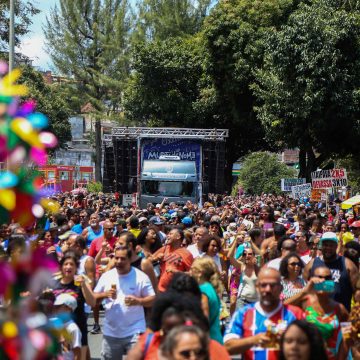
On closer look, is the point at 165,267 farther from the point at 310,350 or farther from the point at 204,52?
the point at 204,52

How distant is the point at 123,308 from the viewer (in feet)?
23.1

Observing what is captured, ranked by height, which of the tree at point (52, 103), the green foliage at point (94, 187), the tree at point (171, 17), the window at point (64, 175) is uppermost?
the tree at point (171, 17)

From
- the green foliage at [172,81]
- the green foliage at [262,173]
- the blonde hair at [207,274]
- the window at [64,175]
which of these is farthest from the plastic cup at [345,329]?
the green foliage at [262,173]

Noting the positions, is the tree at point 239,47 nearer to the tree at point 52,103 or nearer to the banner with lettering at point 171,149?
the banner with lettering at point 171,149

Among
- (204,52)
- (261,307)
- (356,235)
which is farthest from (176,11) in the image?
(261,307)

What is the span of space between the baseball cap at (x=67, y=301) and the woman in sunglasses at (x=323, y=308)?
198 cm

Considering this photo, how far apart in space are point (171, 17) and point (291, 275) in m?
46.5

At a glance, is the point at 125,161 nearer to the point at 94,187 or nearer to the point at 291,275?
the point at 94,187

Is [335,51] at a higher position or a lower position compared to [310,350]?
higher

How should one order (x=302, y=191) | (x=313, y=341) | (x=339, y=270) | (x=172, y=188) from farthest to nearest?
(x=172, y=188)
(x=302, y=191)
(x=339, y=270)
(x=313, y=341)

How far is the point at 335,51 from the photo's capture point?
31.1m

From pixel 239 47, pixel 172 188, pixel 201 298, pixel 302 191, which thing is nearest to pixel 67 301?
pixel 201 298

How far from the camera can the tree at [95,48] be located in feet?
180

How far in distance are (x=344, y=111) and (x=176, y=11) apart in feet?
76.3
